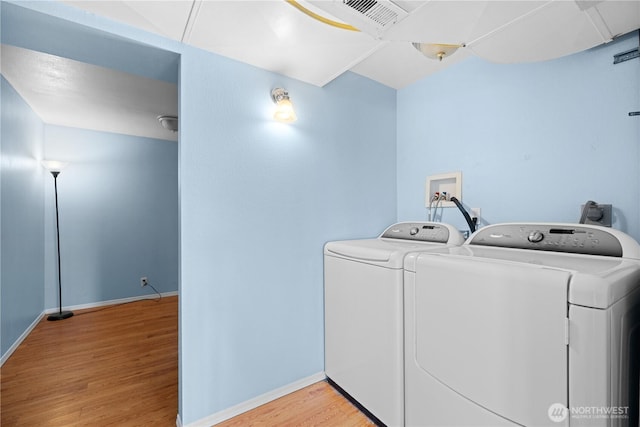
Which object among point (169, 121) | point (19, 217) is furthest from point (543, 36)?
point (19, 217)

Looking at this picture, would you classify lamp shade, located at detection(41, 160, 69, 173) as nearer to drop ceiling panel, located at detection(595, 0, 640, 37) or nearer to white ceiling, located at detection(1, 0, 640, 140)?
white ceiling, located at detection(1, 0, 640, 140)

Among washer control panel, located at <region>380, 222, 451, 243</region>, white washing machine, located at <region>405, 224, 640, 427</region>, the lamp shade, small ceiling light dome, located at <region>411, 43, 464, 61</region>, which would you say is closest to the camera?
white washing machine, located at <region>405, 224, 640, 427</region>

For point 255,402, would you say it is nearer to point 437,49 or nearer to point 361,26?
point 361,26

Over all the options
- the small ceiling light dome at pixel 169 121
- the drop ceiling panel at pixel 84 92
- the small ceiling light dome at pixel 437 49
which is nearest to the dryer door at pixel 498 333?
the small ceiling light dome at pixel 437 49

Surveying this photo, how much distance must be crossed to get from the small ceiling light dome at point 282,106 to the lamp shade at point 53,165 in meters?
2.97

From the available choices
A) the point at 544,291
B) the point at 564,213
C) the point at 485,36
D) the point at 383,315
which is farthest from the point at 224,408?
the point at 485,36

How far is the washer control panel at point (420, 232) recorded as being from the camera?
1.63 m

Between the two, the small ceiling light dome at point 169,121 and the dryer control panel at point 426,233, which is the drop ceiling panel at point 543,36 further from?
the small ceiling light dome at point 169,121

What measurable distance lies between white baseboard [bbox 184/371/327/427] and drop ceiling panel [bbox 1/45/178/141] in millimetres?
2523

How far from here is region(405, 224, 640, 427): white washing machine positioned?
72cm

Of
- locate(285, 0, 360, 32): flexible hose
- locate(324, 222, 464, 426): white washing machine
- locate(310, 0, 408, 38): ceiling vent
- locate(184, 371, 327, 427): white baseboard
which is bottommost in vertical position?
locate(184, 371, 327, 427): white baseboard

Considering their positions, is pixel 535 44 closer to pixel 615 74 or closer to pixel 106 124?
pixel 615 74

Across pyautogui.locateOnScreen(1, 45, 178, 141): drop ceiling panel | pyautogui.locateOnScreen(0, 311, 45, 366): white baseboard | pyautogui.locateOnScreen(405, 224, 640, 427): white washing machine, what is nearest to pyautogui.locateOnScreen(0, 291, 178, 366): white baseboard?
pyautogui.locateOnScreen(0, 311, 45, 366): white baseboard

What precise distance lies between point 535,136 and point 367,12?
120cm
